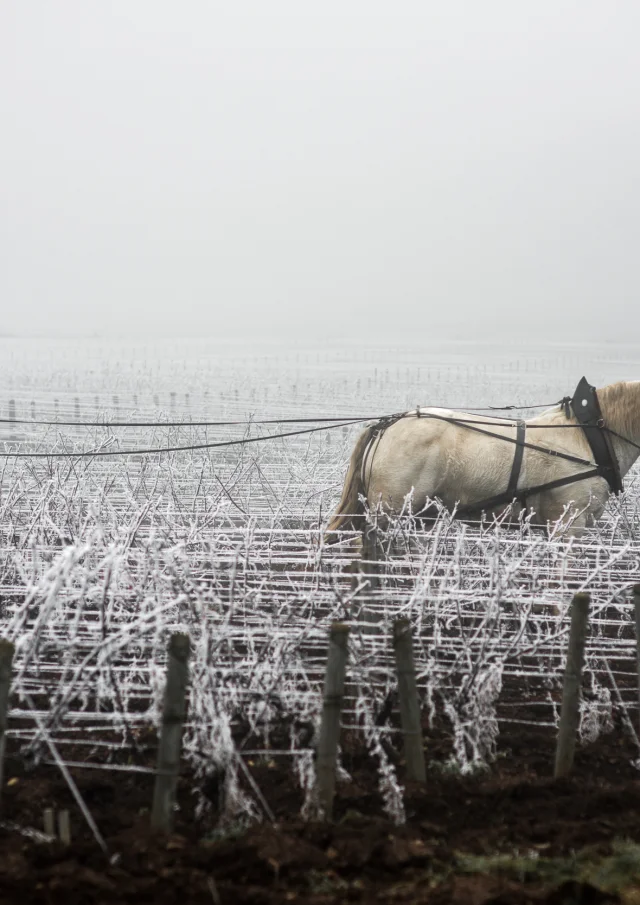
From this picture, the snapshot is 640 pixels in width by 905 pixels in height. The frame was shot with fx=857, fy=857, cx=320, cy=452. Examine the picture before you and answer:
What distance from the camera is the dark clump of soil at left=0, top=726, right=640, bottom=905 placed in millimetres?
2688

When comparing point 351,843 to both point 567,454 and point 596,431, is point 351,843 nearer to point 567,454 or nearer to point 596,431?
point 567,454

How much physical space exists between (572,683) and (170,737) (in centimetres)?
171

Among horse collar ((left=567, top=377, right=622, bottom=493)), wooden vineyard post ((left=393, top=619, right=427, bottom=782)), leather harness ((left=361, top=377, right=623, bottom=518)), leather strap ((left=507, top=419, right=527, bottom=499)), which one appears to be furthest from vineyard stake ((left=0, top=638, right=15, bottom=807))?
horse collar ((left=567, top=377, right=622, bottom=493))

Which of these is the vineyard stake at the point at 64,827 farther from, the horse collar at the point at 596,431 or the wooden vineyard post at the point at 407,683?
the horse collar at the point at 596,431

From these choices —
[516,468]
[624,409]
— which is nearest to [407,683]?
[516,468]

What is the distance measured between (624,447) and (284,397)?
16.5 m

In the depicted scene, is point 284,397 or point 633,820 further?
point 284,397

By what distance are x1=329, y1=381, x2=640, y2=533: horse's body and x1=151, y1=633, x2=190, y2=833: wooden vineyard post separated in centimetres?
320

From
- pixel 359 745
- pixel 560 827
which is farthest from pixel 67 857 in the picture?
pixel 560 827

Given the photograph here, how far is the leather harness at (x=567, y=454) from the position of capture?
21.0 ft

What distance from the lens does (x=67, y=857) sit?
282 centimetres

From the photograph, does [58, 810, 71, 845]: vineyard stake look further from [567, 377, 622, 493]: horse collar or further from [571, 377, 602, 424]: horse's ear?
[571, 377, 602, 424]: horse's ear

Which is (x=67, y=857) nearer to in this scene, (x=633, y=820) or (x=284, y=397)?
(x=633, y=820)

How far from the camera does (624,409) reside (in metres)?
6.59
